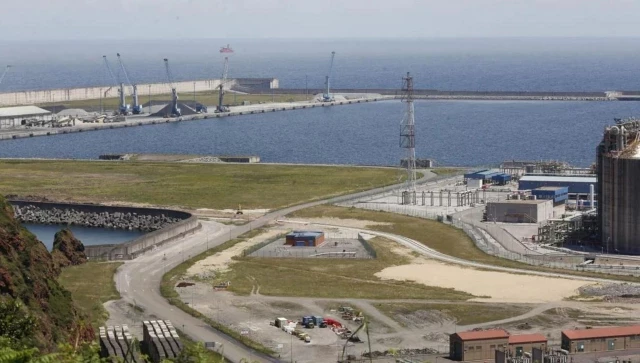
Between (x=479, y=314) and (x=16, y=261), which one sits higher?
(x=16, y=261)

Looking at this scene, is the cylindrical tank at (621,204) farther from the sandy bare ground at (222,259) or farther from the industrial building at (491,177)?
the industrial building at (491,177)

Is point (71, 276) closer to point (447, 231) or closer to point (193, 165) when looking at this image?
point (447, 231)

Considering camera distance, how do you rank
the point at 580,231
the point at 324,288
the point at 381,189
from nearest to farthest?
the point at 324,288
the point at 580,231
the point at 381,189

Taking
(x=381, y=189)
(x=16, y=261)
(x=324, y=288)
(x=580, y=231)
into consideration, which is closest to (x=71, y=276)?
(x=324, y=288)

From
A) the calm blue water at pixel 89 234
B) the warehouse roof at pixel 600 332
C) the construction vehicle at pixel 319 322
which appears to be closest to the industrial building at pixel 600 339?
the warehouse roof at pixel 600 332

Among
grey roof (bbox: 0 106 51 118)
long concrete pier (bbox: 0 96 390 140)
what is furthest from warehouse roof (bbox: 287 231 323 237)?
grey roof (bbox: 0 106 51 118)

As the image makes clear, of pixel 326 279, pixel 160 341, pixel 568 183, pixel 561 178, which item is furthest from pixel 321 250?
pixel 561 178

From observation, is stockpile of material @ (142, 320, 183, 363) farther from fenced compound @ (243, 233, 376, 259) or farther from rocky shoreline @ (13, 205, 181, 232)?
rocky shoreline @ (13, 205, 181, 232)
